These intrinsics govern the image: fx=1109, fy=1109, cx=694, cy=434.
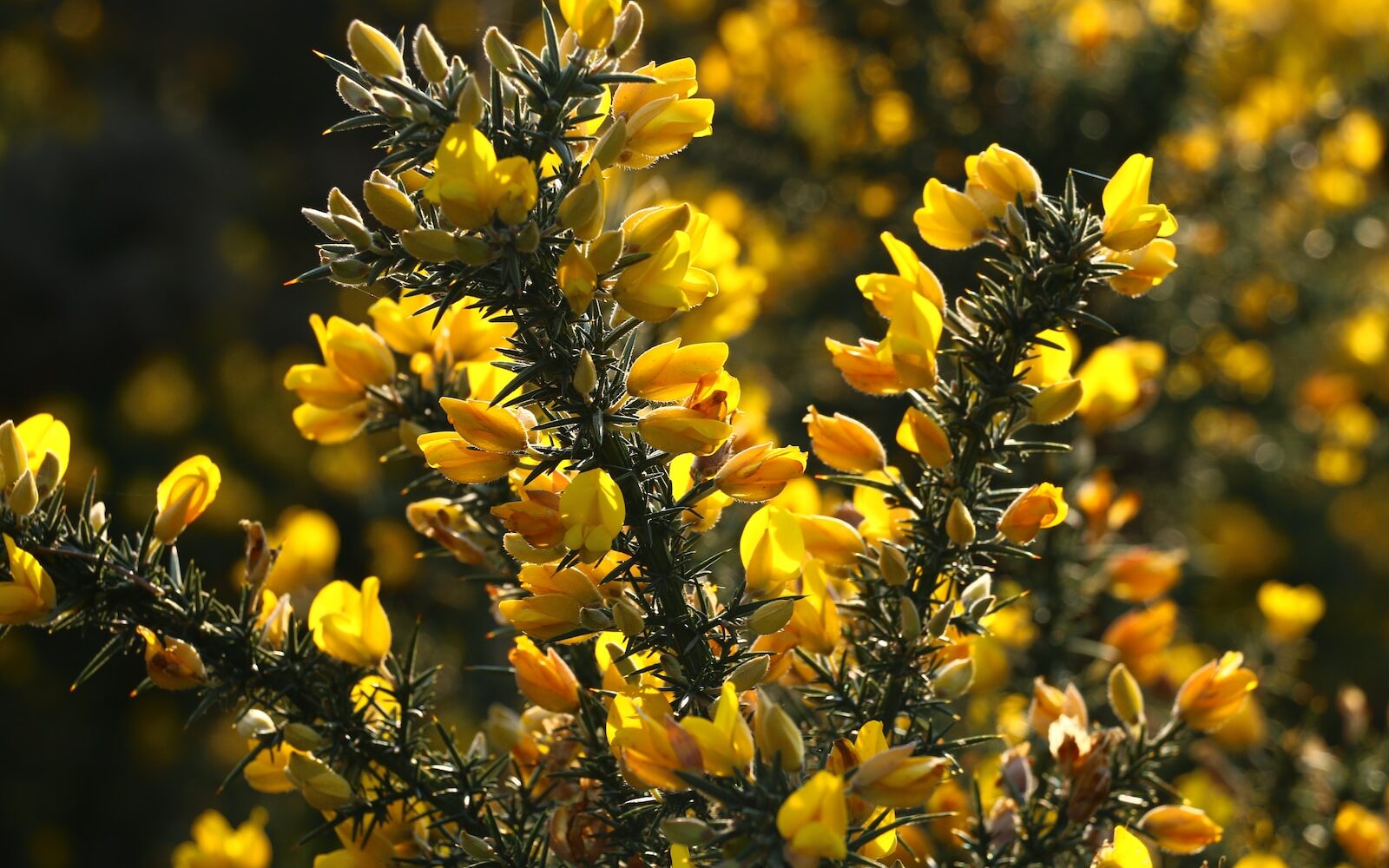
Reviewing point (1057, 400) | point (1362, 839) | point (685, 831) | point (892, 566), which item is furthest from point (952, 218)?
point (1362, 839)

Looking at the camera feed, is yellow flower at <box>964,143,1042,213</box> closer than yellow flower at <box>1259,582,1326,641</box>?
Yes

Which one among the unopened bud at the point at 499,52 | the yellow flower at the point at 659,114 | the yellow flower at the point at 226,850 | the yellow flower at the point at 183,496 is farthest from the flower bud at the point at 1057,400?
the yellow flower at the point at 226,850

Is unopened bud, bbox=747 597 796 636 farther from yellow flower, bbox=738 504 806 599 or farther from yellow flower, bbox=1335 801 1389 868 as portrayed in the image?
yellow flower, bbox=1335 801 1389 868

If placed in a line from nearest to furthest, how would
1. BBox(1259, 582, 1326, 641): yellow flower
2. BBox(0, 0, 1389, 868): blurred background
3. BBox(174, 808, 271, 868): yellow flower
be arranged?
1. BBox(174, 808, 271, 868): yellow flower
2. BBox(1259, 582, 1326, 641): yellow flower
3. BBox(0, 0, 1389, 868): blurred background

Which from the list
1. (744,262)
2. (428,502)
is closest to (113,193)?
(744,262)

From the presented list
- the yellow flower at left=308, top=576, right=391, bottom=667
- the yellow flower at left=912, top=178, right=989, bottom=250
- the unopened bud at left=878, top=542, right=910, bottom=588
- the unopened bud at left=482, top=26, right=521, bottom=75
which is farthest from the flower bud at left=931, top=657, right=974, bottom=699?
the unopened bud at left=482, top=26, right=521, bottom=75

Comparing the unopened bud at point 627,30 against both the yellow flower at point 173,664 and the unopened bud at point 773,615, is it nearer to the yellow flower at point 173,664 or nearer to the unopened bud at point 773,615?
the unopened bud at point 773,615

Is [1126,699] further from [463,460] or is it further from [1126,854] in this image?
[463,460]
